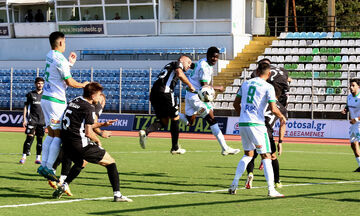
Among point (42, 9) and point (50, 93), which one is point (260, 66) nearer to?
point (50, 93)

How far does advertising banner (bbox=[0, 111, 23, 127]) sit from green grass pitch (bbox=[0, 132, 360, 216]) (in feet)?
51.1

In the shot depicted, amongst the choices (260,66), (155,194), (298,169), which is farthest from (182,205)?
(298,169)

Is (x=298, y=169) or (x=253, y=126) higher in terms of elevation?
(x=253, y=126)

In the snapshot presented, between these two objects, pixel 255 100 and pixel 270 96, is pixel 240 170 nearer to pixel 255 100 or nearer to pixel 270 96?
pixel 255 100

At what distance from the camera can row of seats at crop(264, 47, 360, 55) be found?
37562mm

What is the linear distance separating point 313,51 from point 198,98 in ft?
81.5

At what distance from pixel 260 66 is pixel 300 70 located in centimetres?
2632

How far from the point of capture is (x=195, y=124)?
32.1 meters

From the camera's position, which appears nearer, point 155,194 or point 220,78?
point 155,194

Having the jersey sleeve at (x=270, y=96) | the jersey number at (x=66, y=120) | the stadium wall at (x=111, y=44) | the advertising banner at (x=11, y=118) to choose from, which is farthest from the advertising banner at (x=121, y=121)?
the jersey number at (x=66, y=120)

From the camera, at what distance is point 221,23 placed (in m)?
41.8

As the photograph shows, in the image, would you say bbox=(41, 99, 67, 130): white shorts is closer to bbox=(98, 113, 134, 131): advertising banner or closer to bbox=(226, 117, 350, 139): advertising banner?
bbox=(226, 117, 350, 139): advertising banner

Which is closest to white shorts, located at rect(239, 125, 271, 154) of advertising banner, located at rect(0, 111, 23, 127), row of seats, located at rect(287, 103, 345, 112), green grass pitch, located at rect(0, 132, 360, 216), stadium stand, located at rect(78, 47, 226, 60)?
green grass pitch, located at rect(0, 132, 360, 216)

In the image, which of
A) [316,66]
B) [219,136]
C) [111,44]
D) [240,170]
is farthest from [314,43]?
[240,170]
